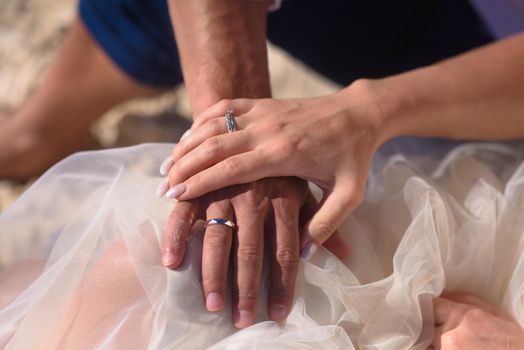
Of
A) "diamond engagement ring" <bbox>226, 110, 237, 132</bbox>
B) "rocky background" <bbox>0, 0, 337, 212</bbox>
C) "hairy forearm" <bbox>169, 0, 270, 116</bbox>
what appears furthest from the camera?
"rocky background" <bbox>0, 0, 337, 212</bbox>

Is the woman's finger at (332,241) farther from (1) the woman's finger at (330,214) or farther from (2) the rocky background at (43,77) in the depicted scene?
(2) the rocky background at (43,77)

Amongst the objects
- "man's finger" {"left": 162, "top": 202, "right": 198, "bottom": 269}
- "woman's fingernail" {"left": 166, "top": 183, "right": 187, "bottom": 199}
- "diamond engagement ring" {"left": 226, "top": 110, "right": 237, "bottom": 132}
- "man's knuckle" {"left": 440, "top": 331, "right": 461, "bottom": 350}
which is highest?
"diamond engagement ring" {"left": 226, "top": 110, "right": 237, "bottom": 132}

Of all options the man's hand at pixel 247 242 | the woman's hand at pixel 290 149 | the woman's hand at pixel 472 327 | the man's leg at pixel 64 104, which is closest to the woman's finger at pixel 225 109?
the woman's hand at pixel 290 149

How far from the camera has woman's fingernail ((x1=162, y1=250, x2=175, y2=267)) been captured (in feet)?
2.51

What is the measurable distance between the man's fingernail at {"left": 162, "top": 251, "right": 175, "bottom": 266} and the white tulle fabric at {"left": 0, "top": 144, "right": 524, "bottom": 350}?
1 cm

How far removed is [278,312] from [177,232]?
0.52ft

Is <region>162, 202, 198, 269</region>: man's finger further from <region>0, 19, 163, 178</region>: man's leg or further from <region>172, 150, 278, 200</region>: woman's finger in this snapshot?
<region>0, 19, 163, 178</region>: man's leg

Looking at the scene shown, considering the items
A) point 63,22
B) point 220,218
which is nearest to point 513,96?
point 220,218

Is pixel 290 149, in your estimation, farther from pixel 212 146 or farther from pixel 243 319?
pixel 243 319

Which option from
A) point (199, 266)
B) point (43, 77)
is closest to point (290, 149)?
point (199, 266)

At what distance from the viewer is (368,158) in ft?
2.88

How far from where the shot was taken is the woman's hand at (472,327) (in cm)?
79

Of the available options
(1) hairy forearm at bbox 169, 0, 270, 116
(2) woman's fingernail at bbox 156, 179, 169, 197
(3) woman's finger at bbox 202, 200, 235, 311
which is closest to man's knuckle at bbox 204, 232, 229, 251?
(3) woman's finger at bbox 202, 200, 235, 311

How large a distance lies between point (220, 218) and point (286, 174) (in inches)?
4.4
